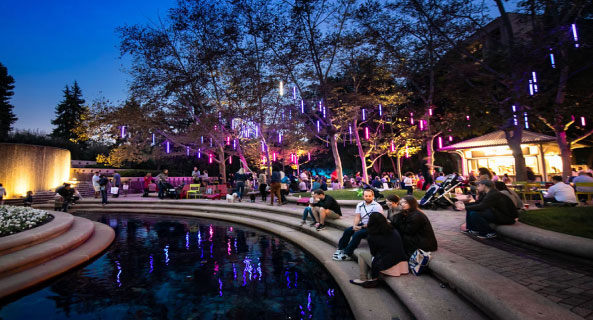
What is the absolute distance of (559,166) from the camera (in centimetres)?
1738

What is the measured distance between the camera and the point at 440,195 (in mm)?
9023

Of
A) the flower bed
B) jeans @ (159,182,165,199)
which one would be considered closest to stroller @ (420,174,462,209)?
the flower bed

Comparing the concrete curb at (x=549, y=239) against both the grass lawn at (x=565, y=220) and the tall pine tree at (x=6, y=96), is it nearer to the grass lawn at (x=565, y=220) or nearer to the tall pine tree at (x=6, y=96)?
the grass lawn at (x=565, y=220)

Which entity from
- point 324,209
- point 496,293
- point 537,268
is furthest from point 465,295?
point 324,209

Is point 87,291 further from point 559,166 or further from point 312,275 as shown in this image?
point 559,166

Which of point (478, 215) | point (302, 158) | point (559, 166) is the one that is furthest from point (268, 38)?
point (302, 158)

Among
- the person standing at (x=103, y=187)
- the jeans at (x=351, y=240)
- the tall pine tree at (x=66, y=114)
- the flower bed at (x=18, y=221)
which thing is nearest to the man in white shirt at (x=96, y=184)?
the person standing at (x=103, y=187)

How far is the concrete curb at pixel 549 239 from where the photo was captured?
3.79 m

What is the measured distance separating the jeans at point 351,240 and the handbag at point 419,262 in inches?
41.8

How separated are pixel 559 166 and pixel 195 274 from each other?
2222cm

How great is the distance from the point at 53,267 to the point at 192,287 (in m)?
2.83

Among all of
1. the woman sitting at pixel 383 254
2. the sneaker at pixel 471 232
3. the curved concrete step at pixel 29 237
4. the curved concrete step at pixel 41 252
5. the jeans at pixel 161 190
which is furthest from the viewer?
the jeans at pixel 161 190

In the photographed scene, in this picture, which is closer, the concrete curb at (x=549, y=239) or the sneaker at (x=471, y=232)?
the concrete curb at (x=549, y=239)

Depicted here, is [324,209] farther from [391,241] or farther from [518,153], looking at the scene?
[518,153]
